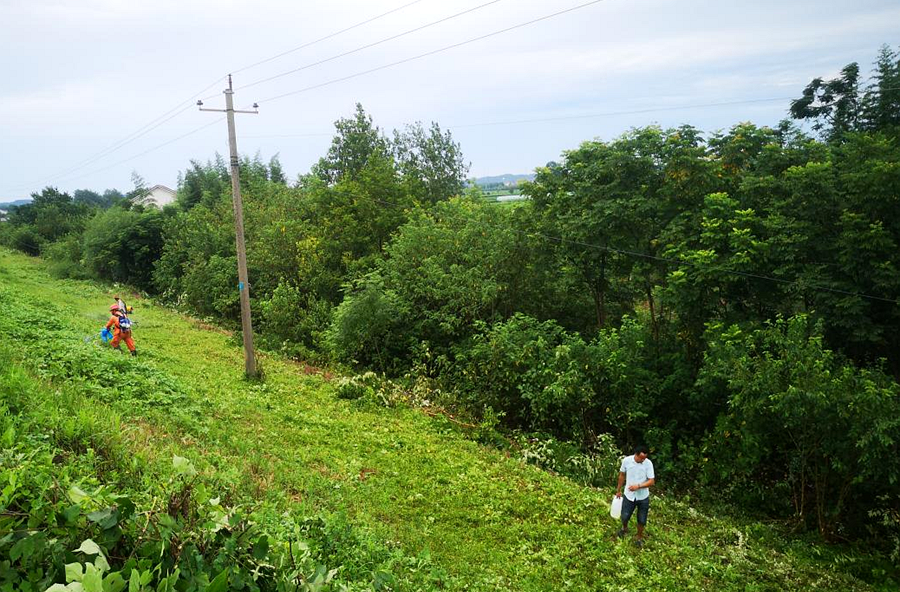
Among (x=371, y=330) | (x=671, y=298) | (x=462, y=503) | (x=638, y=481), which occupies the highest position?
(x=671, y=298)

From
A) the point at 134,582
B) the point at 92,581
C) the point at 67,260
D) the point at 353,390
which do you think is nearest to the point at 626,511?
the point at 134,582

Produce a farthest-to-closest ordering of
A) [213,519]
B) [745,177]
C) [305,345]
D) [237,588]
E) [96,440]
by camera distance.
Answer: [305,345]
[745,177]
[96,440]
[213,519]
[237,588]

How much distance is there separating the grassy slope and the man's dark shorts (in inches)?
15.3

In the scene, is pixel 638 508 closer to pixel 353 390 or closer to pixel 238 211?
pixel 353 390

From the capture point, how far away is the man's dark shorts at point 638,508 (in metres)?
7.79

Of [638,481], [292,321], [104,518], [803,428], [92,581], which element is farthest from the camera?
[292,321]

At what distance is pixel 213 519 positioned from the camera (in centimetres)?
318

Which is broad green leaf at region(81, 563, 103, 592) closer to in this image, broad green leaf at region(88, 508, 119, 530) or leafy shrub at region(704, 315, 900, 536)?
broad green leaf at region(88, 508, 119, 530)

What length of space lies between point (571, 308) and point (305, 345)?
1053 cm

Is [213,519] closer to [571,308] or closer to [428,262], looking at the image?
[428,262]

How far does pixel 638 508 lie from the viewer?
783 cm

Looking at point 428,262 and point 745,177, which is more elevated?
point 745,177

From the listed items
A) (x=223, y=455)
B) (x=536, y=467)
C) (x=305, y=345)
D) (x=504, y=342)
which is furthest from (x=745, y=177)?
(x=305, y=345)

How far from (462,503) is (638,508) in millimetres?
2618
